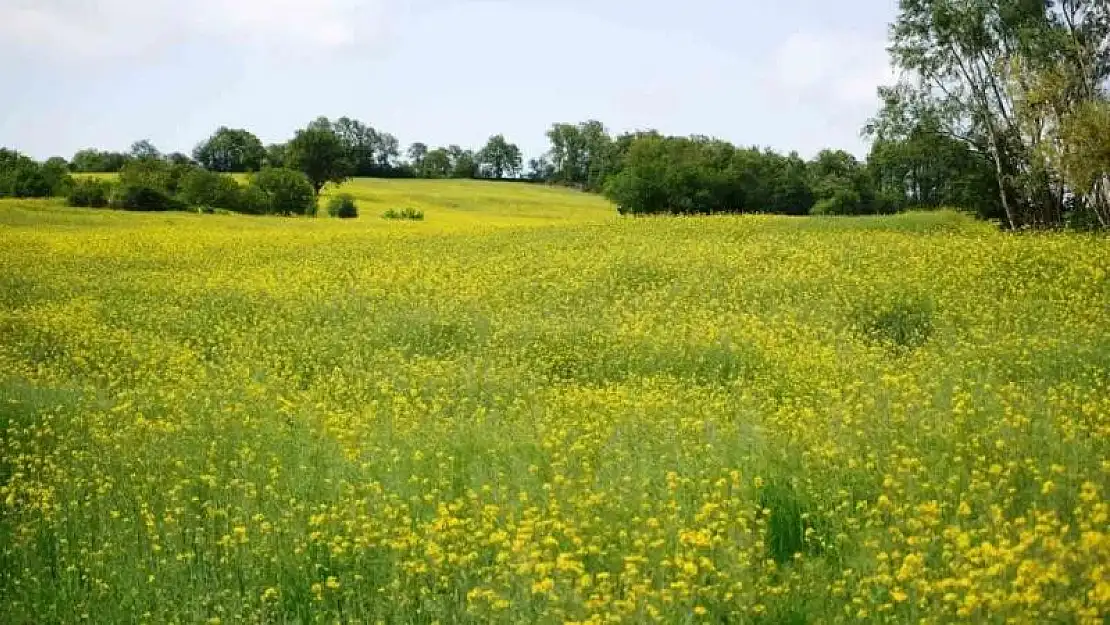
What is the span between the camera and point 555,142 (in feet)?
403

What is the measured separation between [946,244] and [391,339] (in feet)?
47.0

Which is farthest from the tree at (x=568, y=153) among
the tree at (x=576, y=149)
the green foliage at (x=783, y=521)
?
the green foliage at (x=783, y=521)

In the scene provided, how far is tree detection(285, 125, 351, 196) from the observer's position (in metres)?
76.7

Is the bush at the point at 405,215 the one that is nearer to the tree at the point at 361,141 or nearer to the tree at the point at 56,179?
the tree at the point at 56,179

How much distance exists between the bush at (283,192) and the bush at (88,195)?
32.4ft

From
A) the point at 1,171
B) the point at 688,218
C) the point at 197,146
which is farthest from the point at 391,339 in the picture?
the point at 197,146

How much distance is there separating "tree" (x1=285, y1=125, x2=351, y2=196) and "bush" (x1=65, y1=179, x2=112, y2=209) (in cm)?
2631

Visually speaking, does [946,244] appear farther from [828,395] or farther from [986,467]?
[986,467]

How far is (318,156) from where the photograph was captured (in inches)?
3066

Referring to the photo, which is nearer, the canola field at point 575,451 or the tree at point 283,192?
the canola field at point 575,451

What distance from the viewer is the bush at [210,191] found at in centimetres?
5475

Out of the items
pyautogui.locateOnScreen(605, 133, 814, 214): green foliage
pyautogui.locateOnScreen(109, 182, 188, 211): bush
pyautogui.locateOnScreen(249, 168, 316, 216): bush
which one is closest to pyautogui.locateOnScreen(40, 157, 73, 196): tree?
pyautogui.locateOnScreen(109, 182, 188, 211): bush

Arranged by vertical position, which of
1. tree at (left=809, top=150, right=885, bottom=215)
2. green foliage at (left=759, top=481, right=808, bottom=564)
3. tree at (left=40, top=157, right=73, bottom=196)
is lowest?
green foliage at (left=759, top=481, right=808, bottom=564)

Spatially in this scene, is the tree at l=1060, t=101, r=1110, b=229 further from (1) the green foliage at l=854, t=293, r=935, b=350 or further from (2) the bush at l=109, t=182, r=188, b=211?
→ (2) the bush at l=109, t=182, r=188, b=211
